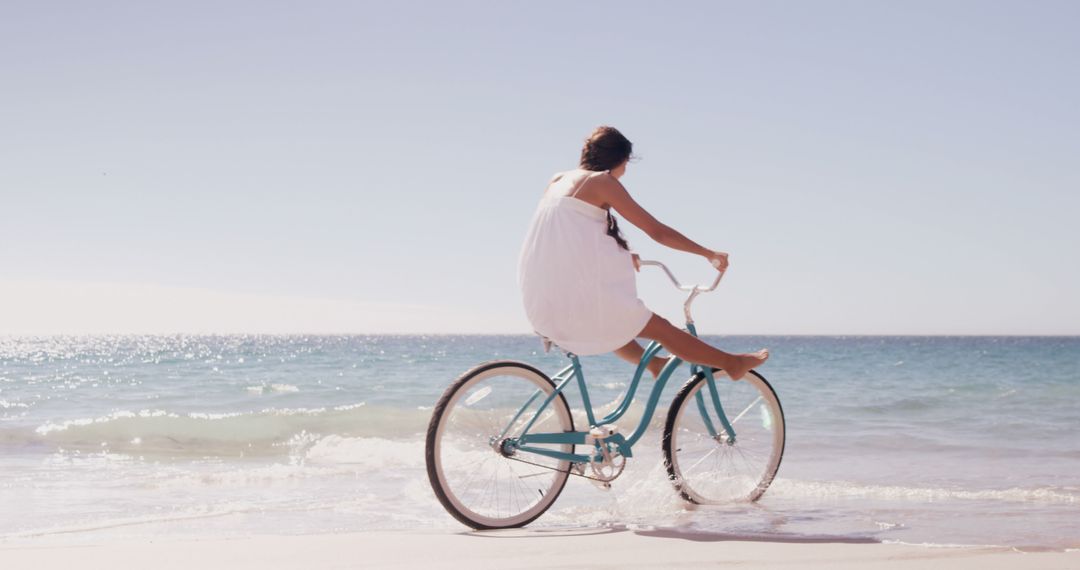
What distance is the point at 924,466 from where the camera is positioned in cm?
749

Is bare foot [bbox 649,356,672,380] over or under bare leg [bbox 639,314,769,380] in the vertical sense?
under

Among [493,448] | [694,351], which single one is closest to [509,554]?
[493,448]

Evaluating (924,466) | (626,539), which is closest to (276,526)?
(626,539)

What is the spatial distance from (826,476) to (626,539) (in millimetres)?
3458

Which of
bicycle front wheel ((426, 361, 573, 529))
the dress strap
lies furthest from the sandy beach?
the dress strap

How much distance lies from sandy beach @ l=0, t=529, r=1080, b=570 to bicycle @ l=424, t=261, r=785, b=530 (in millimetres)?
355

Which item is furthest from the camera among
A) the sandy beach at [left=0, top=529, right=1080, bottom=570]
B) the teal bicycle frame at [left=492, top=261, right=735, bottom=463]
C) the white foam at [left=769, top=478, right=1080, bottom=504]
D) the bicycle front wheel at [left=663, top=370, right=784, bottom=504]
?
the white foam at [left=769, top=478, right=1080, bottom=504]

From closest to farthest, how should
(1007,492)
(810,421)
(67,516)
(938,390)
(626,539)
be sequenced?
(626,539) → (67,516) → (1007,492) → (810,421) → (938,390)

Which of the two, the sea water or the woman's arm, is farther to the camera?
the sea water

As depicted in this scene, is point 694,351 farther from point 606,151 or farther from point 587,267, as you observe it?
point 606,151

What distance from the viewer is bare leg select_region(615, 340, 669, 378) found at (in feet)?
14.5

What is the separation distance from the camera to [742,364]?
14.6 ft

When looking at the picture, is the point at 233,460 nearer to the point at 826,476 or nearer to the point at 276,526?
the point at 276,526

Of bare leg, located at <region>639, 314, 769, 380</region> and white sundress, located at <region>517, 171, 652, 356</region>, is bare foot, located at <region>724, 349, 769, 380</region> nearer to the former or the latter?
bare leg, located at <region>639, 314, 769, 380</region>
